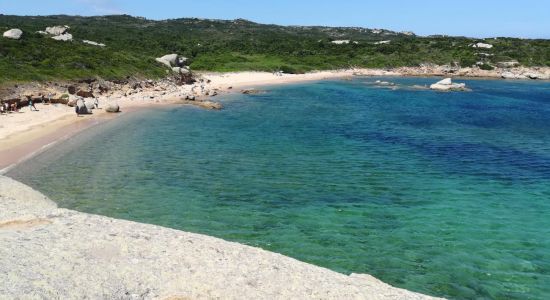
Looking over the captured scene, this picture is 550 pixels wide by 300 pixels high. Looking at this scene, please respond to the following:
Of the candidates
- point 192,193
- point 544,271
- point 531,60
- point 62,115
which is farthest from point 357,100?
point 531,60

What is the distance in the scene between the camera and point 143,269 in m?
11.7

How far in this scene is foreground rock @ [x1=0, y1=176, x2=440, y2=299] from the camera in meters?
10.4

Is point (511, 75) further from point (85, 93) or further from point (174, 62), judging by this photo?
point (85, 93)

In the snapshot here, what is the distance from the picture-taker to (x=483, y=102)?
6725 centimetres

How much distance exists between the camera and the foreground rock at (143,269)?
411 inches

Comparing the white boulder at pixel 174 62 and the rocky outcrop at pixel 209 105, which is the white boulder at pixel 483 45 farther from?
the rocky outcrop at pixel 209 105

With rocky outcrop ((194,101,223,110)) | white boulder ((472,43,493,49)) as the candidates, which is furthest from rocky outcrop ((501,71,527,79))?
rocky outcrop ((194,101,223,110))

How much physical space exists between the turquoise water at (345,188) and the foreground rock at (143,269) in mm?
3265

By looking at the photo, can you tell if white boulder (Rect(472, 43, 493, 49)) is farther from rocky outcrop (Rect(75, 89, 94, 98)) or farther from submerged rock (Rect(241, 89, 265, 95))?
rocky outcrop (Rect(75, 89, 94, 98))

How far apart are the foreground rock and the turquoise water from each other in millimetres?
3265

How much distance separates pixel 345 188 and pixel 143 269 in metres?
14.3

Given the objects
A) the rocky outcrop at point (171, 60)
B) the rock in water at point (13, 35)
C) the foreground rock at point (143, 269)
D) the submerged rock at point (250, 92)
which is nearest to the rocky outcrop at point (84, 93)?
the rock in water at point (13, 35)

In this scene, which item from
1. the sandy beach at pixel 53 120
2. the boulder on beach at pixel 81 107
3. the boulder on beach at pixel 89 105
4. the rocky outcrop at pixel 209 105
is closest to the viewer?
the sandy beach at pixel 53 120

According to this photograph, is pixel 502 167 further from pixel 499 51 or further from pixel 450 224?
pixel 499 51
